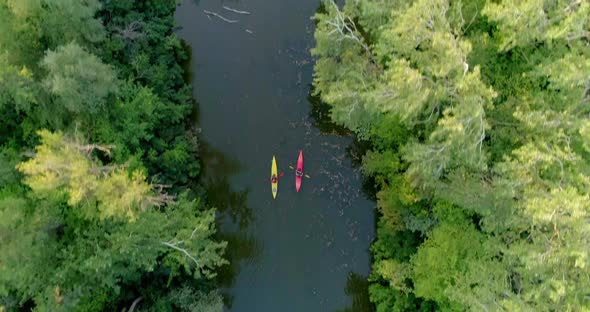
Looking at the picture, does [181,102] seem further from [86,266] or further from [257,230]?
[86,266]

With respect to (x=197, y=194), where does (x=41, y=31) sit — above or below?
above

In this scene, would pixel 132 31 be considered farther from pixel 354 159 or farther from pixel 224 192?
pixel 354 159

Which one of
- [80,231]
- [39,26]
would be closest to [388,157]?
[80,231]

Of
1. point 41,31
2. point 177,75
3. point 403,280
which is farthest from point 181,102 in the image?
point 403,280

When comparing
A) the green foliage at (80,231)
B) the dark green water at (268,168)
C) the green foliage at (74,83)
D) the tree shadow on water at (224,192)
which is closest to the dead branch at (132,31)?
the dark green water at (268,168)

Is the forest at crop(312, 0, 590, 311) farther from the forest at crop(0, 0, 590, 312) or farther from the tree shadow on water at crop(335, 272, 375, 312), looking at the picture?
the tree shadow on water at crop(335, 272, 375, 312)
